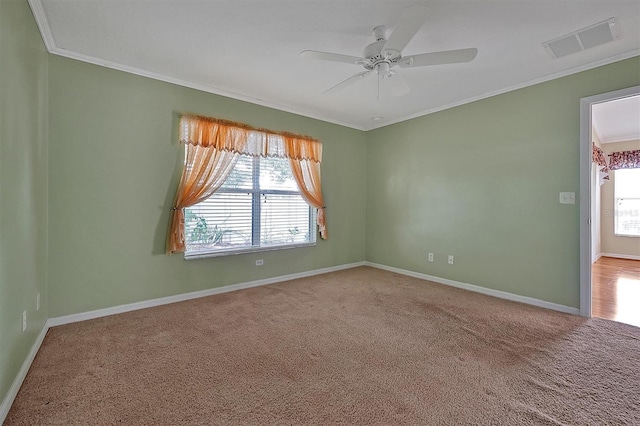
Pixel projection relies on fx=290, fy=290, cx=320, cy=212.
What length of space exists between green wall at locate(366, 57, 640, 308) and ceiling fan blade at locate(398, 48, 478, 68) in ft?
5.77

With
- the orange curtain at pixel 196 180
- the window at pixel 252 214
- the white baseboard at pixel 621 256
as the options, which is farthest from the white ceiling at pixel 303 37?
the white baseboard at pixel 621 256

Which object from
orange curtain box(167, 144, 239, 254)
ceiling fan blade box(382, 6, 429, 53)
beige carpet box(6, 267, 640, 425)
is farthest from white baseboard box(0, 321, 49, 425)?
ceiling fan blade box(382, 6, 429, 53)

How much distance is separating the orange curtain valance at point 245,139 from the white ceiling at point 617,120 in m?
3.94

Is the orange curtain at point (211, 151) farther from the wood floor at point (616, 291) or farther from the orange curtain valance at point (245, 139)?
the wood floor at point (616, 291)

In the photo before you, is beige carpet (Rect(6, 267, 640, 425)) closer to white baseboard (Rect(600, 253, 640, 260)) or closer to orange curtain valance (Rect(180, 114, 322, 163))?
orange curtain valance (Rect(180, 114, 322, 163))

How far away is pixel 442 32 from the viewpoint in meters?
2.43

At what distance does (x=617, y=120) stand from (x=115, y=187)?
24.3ft

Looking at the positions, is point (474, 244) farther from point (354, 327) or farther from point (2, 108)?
point (2, 108)

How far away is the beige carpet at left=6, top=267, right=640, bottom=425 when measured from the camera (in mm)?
1591

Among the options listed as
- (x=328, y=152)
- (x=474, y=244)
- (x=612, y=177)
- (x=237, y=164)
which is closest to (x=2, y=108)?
(x=237, y=164)

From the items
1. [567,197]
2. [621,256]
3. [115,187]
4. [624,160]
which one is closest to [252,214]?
[115,187]

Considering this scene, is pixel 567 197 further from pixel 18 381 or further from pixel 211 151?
pixel 18 381

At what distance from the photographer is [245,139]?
382 cm

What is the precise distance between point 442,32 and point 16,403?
12.7 feet
